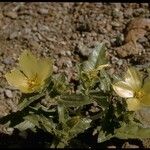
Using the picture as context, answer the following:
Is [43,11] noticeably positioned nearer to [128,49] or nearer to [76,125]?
[128,49]

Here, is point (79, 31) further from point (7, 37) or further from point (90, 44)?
point (7, 37)

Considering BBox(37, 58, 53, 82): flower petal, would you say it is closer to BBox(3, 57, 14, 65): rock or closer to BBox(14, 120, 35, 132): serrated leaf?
BBox(14, 120, 35, 132): serrated leaf

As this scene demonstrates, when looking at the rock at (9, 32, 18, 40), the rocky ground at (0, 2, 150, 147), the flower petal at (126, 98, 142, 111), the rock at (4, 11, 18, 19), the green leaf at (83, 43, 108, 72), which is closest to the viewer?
the flower petal at (126, 98, 142, 111)

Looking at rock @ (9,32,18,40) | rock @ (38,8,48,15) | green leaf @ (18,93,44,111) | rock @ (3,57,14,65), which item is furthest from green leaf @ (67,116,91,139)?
rock @ (38,8,48,15)

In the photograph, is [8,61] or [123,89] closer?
[123,89]

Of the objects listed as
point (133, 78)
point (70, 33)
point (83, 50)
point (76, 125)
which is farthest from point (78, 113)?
point (70, 33)

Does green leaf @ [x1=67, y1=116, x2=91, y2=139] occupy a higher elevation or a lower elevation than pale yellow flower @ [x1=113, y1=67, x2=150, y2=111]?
lower
